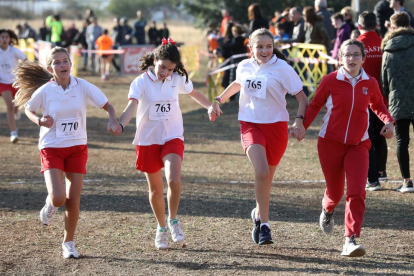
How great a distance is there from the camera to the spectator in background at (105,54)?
26.0 metres

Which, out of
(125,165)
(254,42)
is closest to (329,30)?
(125,165)

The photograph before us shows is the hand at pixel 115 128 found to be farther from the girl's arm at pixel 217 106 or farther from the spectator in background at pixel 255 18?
the spectator in background at pixel 255 18

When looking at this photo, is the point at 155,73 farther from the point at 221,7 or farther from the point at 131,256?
the point at 221,7

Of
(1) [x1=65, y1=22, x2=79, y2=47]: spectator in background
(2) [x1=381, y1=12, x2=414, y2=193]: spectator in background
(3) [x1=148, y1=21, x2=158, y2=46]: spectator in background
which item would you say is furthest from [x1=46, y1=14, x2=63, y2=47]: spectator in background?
(2) [x1=381, y1=12, x2=414, y2=193]: spectator in background

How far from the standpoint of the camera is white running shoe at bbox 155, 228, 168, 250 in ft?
20.2

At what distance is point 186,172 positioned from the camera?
10.2m

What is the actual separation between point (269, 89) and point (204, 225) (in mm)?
1640

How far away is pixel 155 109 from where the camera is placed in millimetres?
6070

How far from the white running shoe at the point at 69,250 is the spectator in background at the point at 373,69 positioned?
3.85 metres

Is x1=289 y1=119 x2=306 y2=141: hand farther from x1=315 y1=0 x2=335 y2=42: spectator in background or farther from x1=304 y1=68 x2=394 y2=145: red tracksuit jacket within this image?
x1=315 y1=0 x2=335 y2=42: spectator in background

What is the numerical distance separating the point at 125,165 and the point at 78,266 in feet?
16.9

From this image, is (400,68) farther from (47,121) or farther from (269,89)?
(47,121)

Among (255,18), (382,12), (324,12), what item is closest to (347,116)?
(382,12)

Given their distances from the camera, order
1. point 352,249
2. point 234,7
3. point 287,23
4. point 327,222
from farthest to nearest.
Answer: point 234,7 < point 287,23 < point 327,222 < point 352,249
